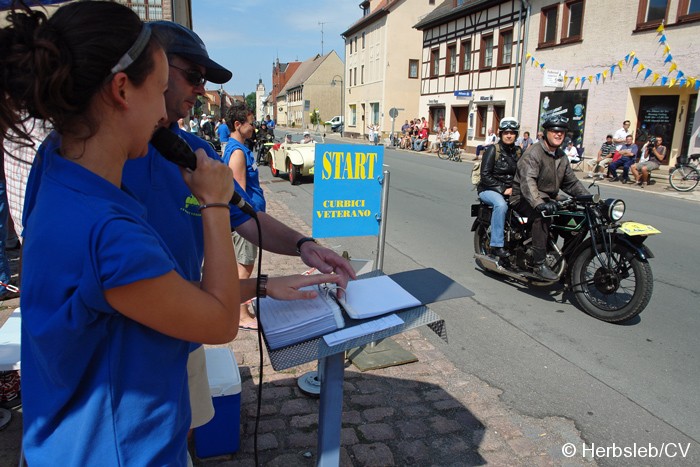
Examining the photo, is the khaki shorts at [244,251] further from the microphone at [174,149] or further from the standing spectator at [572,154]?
the standing spectator at [572,154]

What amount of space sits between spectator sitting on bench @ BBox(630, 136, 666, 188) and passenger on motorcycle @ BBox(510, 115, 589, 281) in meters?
12.1

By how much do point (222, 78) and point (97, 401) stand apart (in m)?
1.55

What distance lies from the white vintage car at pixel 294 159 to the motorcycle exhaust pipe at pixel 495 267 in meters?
8.06

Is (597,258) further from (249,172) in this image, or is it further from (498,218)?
(249,172)

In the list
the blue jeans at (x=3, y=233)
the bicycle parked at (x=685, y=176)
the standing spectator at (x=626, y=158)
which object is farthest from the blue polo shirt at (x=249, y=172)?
the standing spectator at (x=626, y=158)

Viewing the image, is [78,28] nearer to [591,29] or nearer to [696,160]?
[696,160]

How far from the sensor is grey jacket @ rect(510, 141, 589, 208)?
5371mm

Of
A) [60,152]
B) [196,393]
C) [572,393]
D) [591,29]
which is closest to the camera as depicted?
[60,152]

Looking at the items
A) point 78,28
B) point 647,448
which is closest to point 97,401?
point 78,28

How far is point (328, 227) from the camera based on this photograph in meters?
4.50

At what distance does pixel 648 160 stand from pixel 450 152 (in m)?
9.86

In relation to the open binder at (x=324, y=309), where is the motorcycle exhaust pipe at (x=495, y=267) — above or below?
below

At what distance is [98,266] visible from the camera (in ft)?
3.20

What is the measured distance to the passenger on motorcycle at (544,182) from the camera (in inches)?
207
